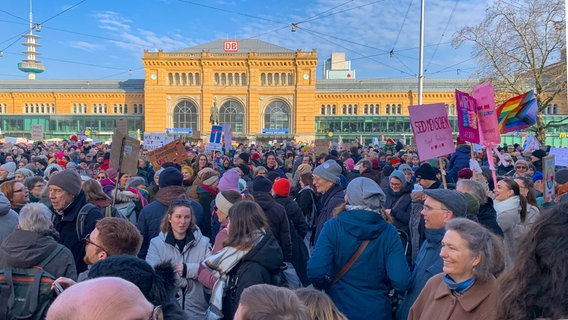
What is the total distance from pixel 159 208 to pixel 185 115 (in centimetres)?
5921

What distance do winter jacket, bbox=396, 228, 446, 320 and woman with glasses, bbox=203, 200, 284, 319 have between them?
3.33ft

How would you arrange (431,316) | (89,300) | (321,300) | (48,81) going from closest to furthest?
(89,300) → (321,300) → (431,316) → (48,81)

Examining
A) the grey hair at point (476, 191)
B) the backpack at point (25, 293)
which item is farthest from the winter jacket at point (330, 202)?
the backpack at point (25, 293)

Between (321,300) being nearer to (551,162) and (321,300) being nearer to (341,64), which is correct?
(551,162)

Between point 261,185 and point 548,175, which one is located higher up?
point 548,175

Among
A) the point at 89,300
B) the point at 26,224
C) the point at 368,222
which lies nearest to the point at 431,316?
the point at 368,222

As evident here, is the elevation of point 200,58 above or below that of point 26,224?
above

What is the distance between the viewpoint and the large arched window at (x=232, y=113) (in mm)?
61750

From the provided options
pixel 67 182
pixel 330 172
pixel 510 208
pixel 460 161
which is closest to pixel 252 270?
pixel 67 182

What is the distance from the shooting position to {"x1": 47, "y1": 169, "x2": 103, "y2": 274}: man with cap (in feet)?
14.1

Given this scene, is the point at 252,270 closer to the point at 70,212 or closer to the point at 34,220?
the point at 34,220

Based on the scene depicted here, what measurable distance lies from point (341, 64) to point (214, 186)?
80.7 meters

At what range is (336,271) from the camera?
139 inches

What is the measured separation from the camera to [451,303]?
8.71 ft
